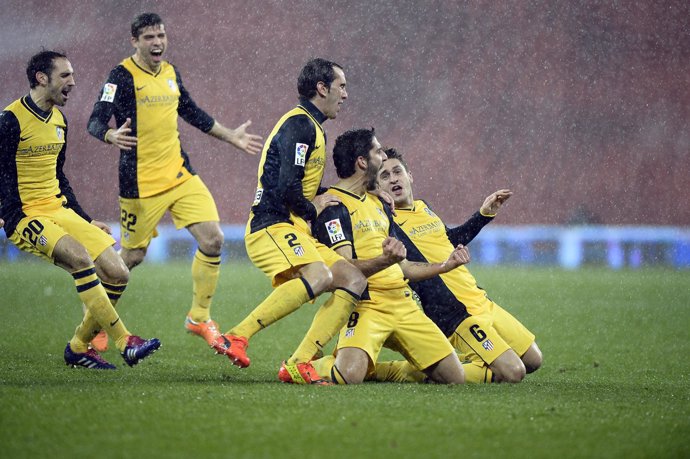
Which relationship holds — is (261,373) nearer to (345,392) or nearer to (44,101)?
(345,392)

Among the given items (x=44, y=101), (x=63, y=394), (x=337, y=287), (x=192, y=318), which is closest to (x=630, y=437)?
(x=337, y=287)

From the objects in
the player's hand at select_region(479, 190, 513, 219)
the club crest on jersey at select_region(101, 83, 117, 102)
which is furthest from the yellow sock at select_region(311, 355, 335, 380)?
the club crest on jersey at select_region(101, 83, 117, 102)

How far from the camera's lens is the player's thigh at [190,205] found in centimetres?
735

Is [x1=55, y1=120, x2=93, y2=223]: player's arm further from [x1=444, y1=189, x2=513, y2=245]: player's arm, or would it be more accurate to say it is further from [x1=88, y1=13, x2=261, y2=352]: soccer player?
[x1=444, y1=189, x2=513, y2=245]: player's arm

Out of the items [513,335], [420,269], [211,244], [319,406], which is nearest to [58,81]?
[211,244]

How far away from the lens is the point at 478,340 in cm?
660

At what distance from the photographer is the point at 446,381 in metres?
6.29

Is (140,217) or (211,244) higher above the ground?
(140,217)

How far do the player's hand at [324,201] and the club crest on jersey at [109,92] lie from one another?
5.60 feet

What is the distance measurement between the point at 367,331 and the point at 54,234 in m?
2.08

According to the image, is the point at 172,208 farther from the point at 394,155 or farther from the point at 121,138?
the point at 394,155

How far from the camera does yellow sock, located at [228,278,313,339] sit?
6066 millimetres

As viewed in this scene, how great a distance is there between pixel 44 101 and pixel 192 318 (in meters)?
1.79

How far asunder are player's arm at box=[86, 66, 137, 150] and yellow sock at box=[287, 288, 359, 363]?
168 centimetres
